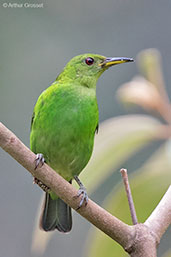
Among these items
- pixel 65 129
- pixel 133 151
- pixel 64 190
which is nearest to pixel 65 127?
pixel 65 129

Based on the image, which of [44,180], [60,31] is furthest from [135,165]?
[44,180]

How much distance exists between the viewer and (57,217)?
378 cm

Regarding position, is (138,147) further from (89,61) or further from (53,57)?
(53,57)

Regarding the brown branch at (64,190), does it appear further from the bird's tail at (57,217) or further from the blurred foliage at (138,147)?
the bird's tail at (57,217)

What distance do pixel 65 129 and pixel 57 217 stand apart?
776mm

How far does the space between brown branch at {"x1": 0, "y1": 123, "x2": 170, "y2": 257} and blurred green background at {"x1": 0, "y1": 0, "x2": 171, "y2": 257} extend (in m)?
4.21

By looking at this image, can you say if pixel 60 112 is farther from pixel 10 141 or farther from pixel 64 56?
pixel 64 56

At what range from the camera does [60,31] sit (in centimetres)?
806

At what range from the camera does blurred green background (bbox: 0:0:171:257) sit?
680 cm

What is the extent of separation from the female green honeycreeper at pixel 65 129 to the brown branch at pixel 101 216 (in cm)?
87

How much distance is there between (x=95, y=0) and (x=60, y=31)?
886 millimetres

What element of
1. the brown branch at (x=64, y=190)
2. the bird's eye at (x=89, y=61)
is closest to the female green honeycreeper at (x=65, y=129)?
the bird's eye at (x=89, y=61)

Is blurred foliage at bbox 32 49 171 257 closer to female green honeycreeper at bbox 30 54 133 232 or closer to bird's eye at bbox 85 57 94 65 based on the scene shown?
female green honeycreeper at bbox 30 54 133 232

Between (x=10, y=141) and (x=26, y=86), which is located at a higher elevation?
(x=26, y=86)
